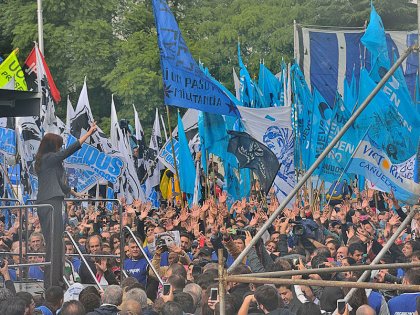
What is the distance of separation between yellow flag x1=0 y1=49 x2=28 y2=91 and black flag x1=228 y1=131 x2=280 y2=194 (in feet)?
15.8

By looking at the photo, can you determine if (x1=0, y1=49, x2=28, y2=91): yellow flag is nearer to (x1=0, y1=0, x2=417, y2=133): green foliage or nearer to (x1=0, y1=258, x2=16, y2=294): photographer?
(x1=0, y1=258, x2=16, y2=294): photographer

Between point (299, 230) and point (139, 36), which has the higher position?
point (139, 36)

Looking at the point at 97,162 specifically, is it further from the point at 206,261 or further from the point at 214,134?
the point at 206,261

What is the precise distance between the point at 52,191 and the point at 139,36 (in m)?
40.8

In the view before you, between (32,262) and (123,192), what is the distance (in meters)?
14.2

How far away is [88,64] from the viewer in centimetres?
5266

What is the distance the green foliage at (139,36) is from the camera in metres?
51.3

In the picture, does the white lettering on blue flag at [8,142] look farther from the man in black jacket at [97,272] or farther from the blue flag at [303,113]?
the man in black jacket at [97,272]

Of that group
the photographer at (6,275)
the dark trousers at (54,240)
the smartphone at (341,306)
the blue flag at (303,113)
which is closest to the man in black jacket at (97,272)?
the dark trousers at (54,240)

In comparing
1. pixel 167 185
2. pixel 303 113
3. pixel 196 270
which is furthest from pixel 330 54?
pixel 196 270

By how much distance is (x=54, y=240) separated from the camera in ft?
41.5

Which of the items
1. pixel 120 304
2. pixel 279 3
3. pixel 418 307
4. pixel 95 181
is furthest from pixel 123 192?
pixel 279 3

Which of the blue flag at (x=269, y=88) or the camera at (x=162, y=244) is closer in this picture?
the camera at (x=162, y=244)

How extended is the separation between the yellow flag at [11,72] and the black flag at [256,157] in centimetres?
483
